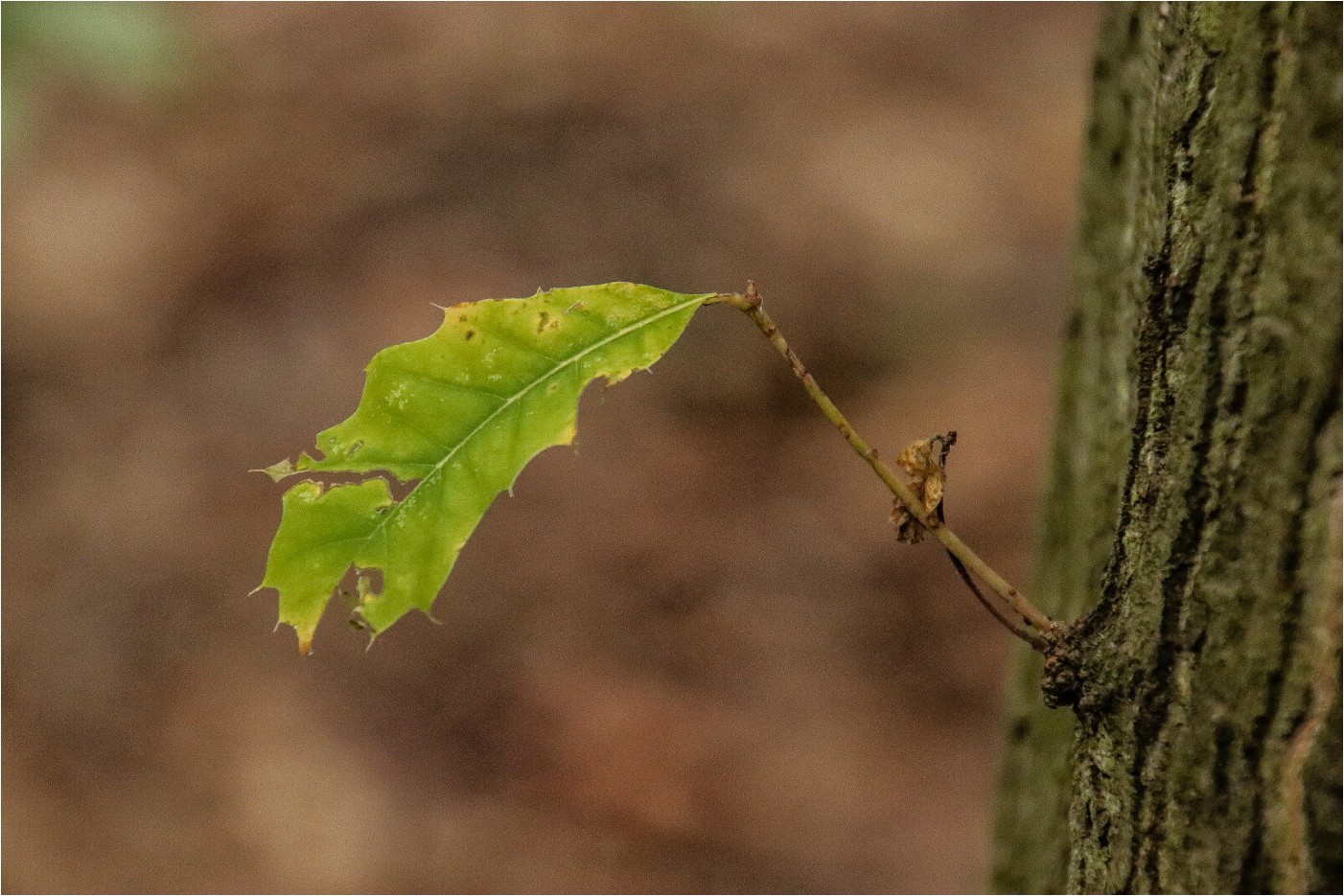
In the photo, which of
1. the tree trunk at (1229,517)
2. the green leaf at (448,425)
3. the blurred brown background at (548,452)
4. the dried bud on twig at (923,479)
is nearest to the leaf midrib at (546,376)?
the green leaf at (448,425)

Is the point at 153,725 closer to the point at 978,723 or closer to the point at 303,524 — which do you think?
the point at 978,723

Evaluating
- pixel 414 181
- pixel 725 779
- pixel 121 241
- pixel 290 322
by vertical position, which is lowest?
pixel 725 779

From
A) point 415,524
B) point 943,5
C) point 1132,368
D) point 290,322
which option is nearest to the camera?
point 415,524

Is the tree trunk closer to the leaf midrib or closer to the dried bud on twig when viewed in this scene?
the dried bud on twig

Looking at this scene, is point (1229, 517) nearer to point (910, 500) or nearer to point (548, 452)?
point (910, 500)

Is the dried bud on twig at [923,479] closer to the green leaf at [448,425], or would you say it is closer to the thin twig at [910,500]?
the thin twig at [910,500]

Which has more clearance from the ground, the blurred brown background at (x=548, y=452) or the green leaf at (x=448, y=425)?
the blurred brown background at (x=548, y=452)

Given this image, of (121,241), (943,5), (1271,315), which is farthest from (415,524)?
(943,5)
